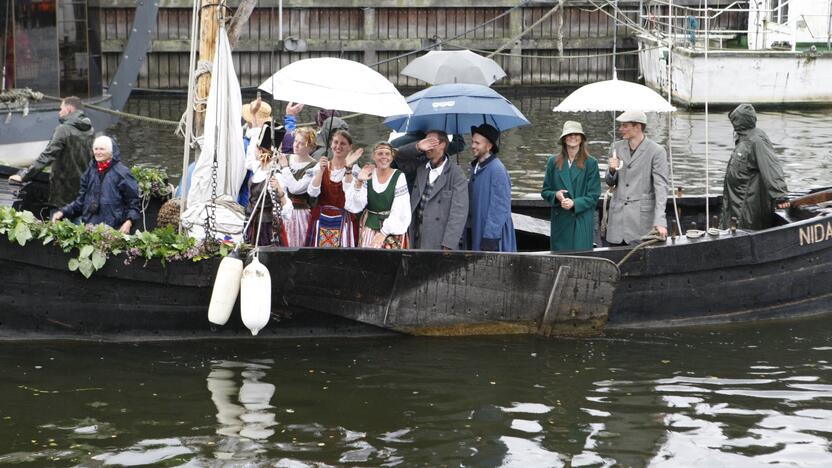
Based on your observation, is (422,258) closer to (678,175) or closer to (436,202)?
(436,202)

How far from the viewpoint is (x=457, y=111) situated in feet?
33.1

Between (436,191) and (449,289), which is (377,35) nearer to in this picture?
(436,191)

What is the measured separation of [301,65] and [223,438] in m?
3.21

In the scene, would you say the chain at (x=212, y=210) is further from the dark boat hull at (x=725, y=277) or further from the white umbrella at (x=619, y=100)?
the dark boat hull at (x=725, y=277)

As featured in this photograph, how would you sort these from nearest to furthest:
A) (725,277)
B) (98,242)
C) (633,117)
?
1. (98,242)
2. (633,117)
3. (725,277)

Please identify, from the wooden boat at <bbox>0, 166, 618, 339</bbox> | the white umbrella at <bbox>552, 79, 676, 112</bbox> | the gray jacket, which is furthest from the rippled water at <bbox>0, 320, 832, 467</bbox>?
the white umbrella at <bbox>552, 79, 676, 112</bbox>

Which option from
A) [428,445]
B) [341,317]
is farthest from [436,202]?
[428,445]

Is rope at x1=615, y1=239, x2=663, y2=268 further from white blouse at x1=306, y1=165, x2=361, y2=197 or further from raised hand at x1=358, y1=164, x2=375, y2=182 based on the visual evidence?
white blouse at x1=306, y1=165, x2=361, y2=197

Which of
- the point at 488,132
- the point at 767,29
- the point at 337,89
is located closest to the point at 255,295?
the point at 337,89

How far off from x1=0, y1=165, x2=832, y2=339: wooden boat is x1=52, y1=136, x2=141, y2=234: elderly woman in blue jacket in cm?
76

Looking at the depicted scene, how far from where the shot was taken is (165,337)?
33.0 ft

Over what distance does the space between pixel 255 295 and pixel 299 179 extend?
127 cm

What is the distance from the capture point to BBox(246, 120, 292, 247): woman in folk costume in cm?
979

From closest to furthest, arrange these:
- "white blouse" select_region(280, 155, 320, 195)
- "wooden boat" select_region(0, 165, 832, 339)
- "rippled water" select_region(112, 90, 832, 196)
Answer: "wooden boat" select_region(0, 165, 832, 339) → "white blouse" select_region(280, 155, 320, 195) → "rippled water" select_region(112, 90, 832, 196)
